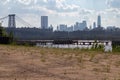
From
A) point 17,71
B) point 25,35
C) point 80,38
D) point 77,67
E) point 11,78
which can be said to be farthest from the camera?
point 80,38

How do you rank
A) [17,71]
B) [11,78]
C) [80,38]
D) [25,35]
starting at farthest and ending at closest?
[80,38] → [25,35] → [17,71] → [11,78]

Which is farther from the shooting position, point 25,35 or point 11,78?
point 25,35

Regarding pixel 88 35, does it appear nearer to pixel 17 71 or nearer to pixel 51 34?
pixel 51 34

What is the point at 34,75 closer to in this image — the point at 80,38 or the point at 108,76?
the point at 108,76

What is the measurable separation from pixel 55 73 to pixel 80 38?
376 feet

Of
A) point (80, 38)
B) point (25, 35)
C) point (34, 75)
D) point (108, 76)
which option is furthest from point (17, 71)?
point (80, 38)

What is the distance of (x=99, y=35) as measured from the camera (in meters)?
134

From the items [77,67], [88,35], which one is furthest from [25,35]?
[77,67]

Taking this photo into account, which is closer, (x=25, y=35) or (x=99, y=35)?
(x=25, y=35)

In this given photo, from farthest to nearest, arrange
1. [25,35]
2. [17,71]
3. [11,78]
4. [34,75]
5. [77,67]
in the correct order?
1. [25,35]
2. [77,67]
3. [17,71]
4. [34,75]
5. [11,78]

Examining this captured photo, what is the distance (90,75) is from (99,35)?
12192 cm

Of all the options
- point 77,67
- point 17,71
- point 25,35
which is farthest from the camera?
point 25,35

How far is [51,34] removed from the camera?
130875mm

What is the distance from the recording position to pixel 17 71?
12.7 meters
